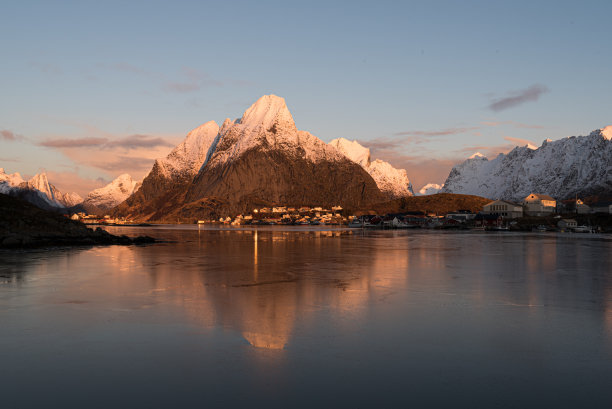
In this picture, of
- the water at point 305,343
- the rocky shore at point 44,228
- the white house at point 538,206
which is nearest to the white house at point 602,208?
the white house at point 538,206

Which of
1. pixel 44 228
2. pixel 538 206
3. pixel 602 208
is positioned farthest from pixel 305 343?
pixel 602 208

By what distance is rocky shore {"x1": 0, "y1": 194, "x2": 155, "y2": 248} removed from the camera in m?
65.6

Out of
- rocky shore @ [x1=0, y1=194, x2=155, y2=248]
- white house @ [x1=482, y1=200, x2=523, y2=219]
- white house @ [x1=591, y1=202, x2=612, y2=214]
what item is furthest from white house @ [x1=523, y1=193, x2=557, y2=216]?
rocky shore @ [x1=0, y1=194, x2=155, y2=248]

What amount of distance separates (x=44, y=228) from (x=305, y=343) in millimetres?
70782

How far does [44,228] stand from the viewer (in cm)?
7094

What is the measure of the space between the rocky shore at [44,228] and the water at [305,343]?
42.9 meters

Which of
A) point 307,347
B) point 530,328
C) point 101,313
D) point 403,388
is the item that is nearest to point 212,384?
point 307,347

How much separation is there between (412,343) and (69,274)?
87.0 feet

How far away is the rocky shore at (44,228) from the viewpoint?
65.6m

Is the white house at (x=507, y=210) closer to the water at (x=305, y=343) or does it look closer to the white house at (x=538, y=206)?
the white house at (x=538, y=206)

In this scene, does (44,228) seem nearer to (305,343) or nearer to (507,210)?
(305,343)

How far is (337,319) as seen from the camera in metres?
17.2

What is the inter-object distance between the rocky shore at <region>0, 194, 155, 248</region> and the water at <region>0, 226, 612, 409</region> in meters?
42.9

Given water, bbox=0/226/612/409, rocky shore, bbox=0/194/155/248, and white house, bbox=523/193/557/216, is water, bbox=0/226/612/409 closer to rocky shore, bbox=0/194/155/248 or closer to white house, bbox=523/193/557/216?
rocky shore, bbox=0/194/155/248
